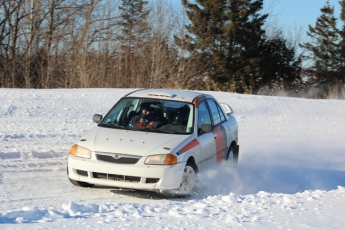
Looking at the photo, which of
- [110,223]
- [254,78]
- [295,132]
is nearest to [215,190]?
[110,223]

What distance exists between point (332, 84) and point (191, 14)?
45.9 ft

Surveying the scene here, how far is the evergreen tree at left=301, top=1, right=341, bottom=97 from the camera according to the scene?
49275mm

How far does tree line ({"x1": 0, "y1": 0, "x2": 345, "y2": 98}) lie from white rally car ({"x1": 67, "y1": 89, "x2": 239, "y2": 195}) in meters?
14.8

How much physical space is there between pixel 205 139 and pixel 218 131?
0.75m

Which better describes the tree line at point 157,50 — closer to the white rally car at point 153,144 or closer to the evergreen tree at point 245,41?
Answer: the evergreen tree at point 245,41

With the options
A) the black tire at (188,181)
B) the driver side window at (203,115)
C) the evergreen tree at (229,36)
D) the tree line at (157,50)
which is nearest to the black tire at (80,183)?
the black tire at (188,181)

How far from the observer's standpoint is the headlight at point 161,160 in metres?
7.09

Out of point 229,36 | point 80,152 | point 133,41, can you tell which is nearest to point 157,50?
point 133,41

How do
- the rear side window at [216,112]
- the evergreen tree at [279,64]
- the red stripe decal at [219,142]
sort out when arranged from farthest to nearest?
the evergreen tree at [279,64]
the rear side window at [216,112]
the red stripe decal at [219,142]

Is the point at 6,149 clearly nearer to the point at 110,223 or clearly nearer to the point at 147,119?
the point at 147,119

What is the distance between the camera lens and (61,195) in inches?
281

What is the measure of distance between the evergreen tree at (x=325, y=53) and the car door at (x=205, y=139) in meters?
39.6

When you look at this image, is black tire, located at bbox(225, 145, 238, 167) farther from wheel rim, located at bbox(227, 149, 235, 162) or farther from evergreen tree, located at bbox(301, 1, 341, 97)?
evergreen tree, located at bbox(301, 1, 341, 97)

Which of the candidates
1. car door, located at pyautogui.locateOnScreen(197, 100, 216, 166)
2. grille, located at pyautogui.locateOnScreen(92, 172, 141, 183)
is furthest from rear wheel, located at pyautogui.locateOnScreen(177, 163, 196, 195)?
grille, located at pyautogui.locateOnScreen(92, 172, 141, 183)
